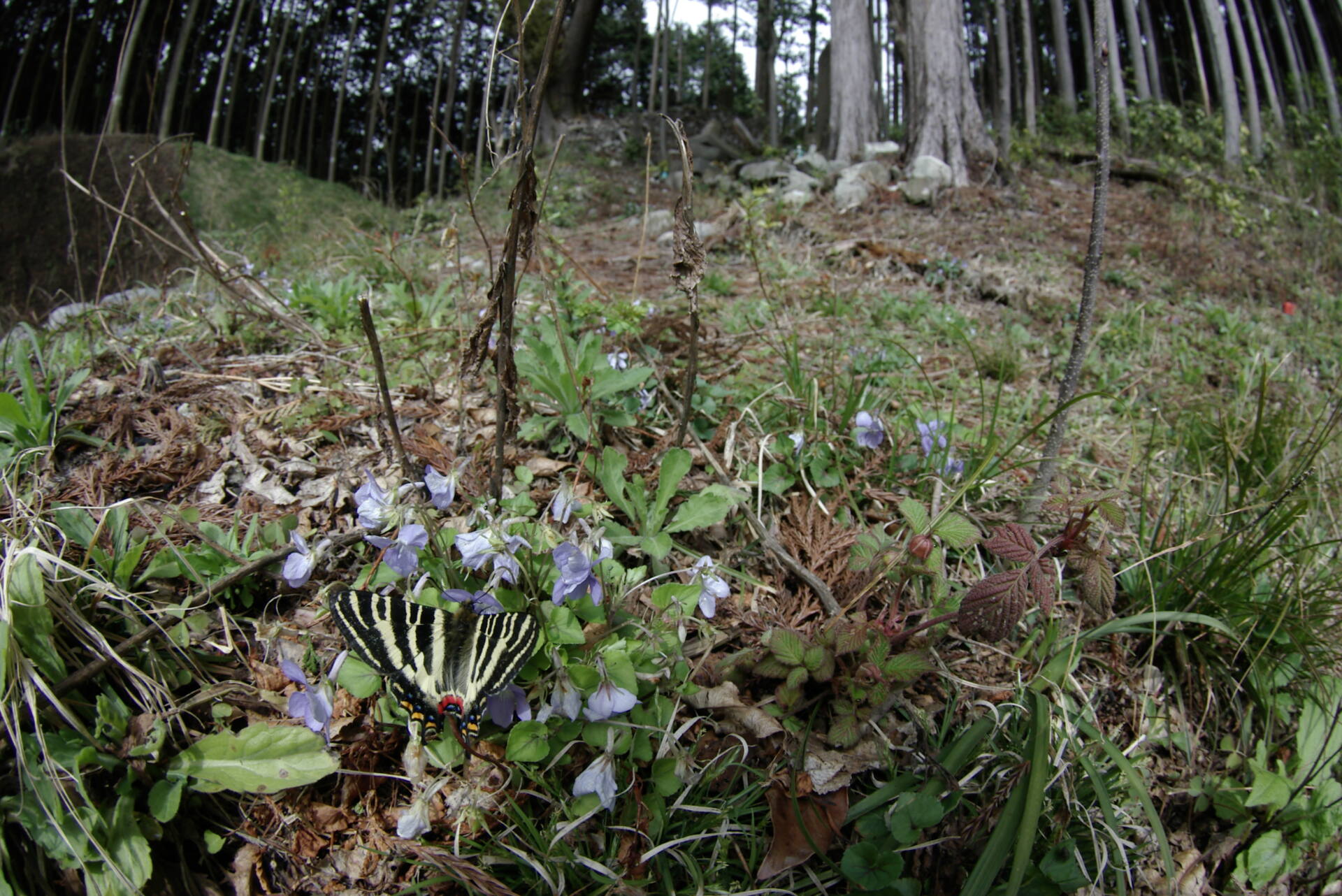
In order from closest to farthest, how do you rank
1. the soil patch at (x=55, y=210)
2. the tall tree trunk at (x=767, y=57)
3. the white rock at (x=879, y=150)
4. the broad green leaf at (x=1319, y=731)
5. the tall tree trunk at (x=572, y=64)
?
the broad green leaf at (x=1319, y=731) → the soil patch at (x=55, y=210) → the white rock at (x=879, y=150) → the tall tree trunk at (x=572, y=64) → the tall tree trunk at (x=767, y=57)

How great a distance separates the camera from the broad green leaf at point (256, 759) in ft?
4.20

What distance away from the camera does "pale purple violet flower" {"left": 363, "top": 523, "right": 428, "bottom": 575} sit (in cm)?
129

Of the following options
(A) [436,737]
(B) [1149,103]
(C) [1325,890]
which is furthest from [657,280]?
(B) [1149,103]

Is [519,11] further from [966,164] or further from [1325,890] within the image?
[966,164]

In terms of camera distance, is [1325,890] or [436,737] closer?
[436,737]

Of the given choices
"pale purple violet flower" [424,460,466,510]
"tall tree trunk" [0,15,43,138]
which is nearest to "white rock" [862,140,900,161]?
"pale purple violet flower" [424,460,466,510]

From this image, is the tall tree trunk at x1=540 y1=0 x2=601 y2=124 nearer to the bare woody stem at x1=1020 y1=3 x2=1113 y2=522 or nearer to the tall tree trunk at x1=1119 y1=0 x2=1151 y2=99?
the tall tree trunk at x1=1119 y1=0 x2=1151 y2=99

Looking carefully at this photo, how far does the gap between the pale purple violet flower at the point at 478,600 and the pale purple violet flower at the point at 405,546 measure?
0.30 feet

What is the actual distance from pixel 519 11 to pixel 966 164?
7.08 m

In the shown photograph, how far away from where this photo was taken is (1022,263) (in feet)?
16.1

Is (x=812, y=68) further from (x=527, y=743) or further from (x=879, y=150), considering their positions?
(x=527, y=743)

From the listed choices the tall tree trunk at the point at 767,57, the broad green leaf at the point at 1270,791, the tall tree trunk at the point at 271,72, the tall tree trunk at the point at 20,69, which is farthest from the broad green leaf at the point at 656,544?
the tall tree trunk at the point at 767,57

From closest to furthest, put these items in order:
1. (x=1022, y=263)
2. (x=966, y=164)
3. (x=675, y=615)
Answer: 1. (x=675, y=615)
2. (x=1022, y=263)
3. (x=966, y=164)

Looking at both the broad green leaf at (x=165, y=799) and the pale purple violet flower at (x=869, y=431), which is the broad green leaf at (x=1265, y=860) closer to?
the pale purple violet flower at (x=869, y=431)
